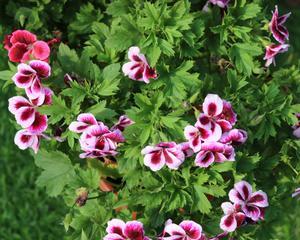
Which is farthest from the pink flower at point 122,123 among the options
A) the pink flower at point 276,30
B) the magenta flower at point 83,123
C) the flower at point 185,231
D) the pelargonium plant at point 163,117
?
the pink flower at point 276,30

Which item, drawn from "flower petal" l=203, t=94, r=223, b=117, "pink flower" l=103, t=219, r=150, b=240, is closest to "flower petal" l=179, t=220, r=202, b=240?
"pink flower" l=103, t=219, r=150, b=240

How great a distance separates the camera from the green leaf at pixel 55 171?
6.63 feet

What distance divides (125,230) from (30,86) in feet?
1.73

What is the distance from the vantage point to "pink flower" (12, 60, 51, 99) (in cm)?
174

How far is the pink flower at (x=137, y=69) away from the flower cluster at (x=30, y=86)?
249 millimetres

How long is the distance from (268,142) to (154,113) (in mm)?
608

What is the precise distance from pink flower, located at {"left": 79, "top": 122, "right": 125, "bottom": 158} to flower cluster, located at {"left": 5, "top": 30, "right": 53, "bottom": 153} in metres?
0.18

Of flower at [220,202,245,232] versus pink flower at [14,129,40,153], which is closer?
flower at [220,202,245,232]

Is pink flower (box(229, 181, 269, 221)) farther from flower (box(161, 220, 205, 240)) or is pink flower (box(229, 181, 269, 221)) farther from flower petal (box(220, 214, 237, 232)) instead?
flower (box(161, 220, 205, 240))

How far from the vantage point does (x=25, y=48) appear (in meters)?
1.88

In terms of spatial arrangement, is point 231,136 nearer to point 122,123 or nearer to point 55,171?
point 122,123

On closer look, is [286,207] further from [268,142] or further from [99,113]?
[99,113]

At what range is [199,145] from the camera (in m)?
1.68

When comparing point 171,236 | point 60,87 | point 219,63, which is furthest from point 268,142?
point 60,87
